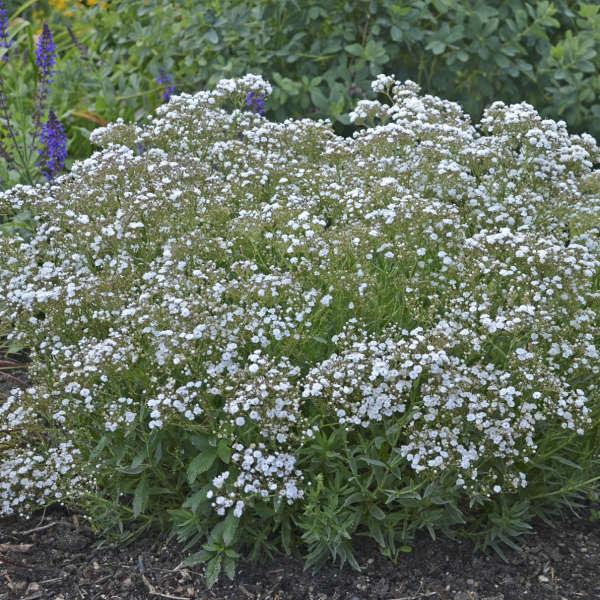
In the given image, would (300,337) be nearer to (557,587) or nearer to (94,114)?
(557,587)

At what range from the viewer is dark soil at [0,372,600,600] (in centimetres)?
412

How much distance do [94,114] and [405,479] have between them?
6.10 m

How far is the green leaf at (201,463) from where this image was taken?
3969 millimetres

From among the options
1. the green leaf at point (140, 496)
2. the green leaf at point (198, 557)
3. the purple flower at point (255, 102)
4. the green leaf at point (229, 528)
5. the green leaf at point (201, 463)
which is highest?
the purple flower at point (255, 102)

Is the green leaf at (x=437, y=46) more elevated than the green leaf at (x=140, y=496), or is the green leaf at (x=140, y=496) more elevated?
the green leaf at (x=437, y=46)

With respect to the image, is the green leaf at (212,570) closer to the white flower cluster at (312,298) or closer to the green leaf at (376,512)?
the white flower cluster at (312,298)

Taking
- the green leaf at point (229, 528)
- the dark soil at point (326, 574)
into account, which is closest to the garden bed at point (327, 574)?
the dark soil at point (326, 574)

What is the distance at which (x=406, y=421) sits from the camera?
13.0 feet

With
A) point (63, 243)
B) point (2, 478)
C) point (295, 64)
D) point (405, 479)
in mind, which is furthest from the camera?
point (295, 64)

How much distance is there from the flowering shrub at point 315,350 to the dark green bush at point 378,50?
9.00ft

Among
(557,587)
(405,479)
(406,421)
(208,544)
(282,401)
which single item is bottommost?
(557,587)

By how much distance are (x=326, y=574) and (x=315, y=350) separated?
1.19m

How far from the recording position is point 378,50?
24.7ft

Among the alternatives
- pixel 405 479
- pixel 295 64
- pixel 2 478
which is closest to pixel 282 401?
pixel 405 479
